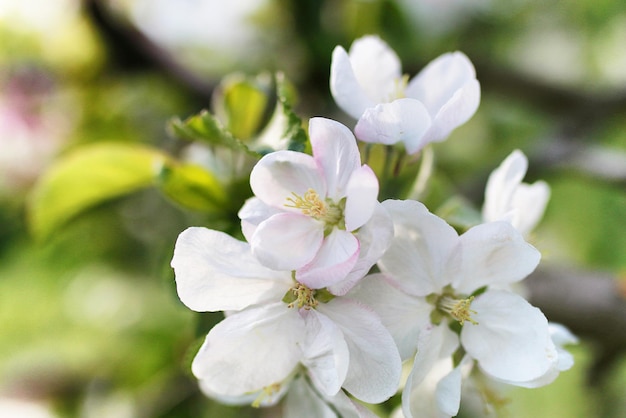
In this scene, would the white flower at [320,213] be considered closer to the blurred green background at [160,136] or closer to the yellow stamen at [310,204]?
the yellow stamen at [310,204]

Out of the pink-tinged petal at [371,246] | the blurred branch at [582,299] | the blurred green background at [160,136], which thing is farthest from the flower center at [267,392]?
the blurred green background at [160,136]

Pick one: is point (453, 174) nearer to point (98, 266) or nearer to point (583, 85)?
point (583, 85)

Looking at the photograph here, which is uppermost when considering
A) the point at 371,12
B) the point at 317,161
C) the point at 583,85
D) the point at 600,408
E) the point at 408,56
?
the point at 317,161

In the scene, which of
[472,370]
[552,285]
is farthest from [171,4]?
[472,370]

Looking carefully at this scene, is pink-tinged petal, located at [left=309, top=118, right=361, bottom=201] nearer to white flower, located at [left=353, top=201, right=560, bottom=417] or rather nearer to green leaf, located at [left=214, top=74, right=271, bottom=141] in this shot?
white flower, located at [left=353, top=201, right=560, bottom=417]

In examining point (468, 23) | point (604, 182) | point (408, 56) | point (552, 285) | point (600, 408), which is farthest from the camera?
point (468, 23)

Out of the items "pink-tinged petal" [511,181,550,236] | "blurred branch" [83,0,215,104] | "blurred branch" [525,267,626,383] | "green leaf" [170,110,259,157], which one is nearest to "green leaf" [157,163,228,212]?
"green leaf" [170,110,259,157]
